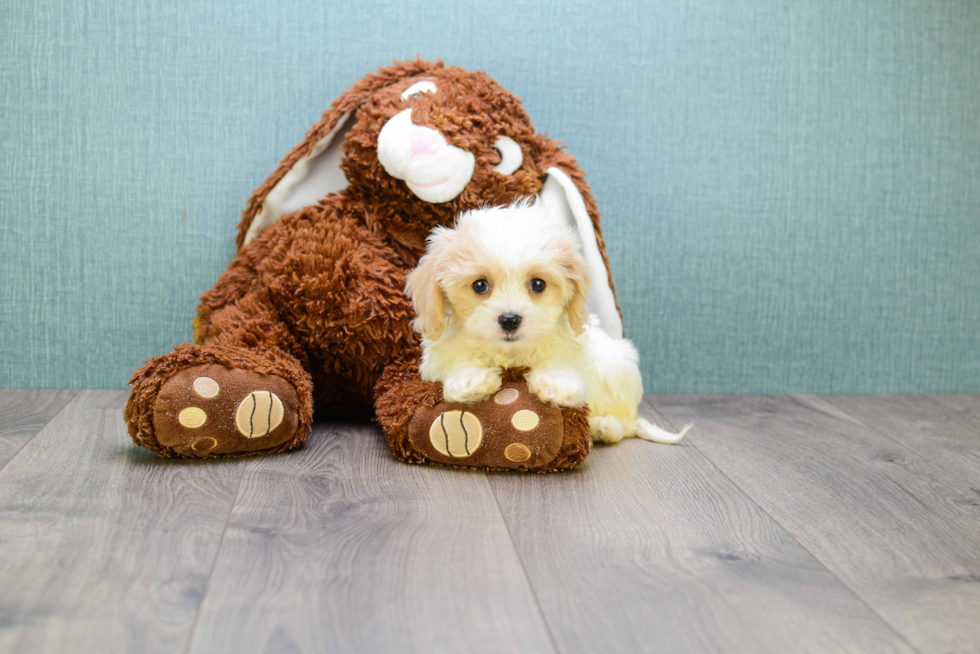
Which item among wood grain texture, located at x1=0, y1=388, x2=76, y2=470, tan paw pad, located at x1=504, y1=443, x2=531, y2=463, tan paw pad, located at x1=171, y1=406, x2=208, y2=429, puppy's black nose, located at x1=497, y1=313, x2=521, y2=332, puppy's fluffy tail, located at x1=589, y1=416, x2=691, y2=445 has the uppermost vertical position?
puppy's black nose, located at x1=497, y1=313, x2=521, y2=332

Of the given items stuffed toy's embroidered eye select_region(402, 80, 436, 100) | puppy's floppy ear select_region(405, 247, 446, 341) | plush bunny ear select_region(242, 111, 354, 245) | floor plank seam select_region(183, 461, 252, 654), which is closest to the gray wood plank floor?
floor plank seam select_region(183, 461, 252, 654)

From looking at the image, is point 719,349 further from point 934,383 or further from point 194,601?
point 194,601

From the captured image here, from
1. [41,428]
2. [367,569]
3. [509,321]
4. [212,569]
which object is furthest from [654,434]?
[41,428]

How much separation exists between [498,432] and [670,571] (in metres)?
0.35

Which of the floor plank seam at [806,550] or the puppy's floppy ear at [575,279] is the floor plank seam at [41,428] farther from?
the floor plank seam at [806,550]

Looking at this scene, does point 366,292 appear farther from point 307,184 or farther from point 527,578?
point 527,578

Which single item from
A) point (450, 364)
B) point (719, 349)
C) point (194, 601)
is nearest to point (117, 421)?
point (450, 364)

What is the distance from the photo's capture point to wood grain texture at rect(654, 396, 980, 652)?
2.68ft

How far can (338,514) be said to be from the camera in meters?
0.99

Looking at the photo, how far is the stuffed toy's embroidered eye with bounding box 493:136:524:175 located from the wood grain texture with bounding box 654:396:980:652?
1.86 ft

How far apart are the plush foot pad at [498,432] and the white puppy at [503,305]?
0.02 meters

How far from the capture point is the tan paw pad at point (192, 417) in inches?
44.3

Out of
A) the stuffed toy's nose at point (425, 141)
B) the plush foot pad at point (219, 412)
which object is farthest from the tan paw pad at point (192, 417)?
the stuffed toy's nose at point (425, 141)

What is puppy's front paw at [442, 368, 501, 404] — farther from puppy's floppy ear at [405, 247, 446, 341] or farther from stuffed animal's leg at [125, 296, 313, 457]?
stuffed animal's leg at [125, 296, 313, 457]
